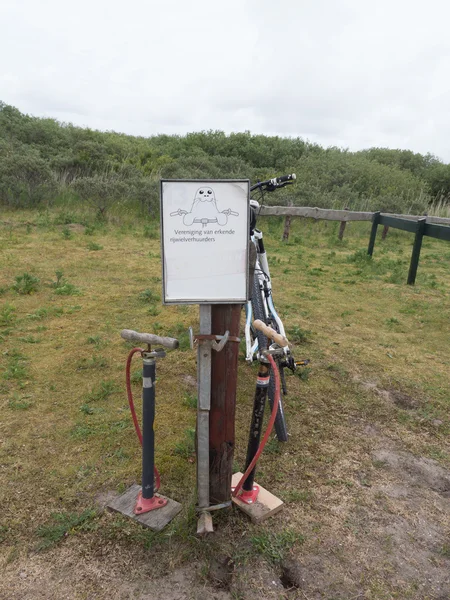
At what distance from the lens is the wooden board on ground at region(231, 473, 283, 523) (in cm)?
243

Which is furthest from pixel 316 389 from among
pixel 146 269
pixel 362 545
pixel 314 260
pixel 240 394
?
pixel 314 260

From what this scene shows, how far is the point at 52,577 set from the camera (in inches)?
82.4

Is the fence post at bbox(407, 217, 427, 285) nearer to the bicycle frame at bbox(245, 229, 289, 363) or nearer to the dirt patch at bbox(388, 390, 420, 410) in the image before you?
the dirt patch at bbox(388, 390, 420, 410)

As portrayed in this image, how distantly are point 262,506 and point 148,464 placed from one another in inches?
26.3

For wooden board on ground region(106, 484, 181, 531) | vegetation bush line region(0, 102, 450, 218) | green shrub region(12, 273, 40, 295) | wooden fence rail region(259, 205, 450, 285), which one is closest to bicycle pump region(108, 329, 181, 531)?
wooden board on ground region(106, 484, 181, 531)

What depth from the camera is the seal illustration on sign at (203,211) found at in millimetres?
2023

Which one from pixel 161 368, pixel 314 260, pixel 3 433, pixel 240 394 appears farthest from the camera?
pixel 314 260

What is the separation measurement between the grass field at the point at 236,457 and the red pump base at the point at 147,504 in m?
0.10

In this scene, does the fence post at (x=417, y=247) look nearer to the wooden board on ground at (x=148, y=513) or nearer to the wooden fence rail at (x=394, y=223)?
the wooden fence rail at (x=394, y=223)

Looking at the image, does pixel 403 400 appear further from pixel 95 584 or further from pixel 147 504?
pixel 95 584

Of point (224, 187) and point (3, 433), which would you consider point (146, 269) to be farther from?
point (224, 187)

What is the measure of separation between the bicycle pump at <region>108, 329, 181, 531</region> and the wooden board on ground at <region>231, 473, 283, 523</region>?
356 mm

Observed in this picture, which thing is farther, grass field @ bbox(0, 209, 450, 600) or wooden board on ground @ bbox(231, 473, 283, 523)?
wooden board on ground @ bbox(231, 473, 283, 523)

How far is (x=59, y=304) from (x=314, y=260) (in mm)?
5238
